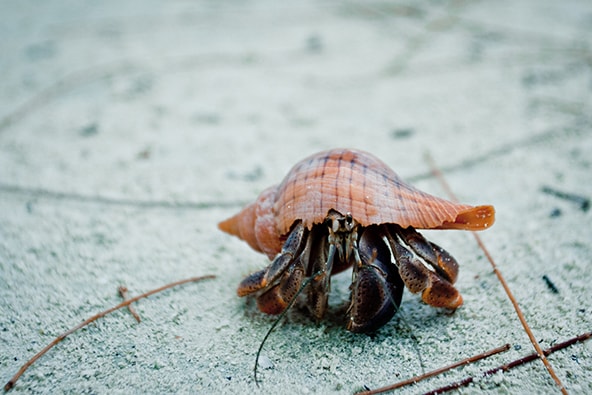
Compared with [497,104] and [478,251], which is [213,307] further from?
[497,104]

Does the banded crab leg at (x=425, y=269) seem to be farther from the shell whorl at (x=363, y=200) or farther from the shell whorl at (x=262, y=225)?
the shell whorl at (x=262, y=225)

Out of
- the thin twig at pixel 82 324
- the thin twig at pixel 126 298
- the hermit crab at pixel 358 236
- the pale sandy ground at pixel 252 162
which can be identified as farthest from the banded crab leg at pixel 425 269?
the thin twig at pixel 126 298

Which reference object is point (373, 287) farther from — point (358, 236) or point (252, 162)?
point (252, 162)

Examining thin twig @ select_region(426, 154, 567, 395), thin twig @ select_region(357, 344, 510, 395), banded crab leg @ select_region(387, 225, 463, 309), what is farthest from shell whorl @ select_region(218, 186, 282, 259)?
thin twig @ select_region(426, 154, 567, 395)

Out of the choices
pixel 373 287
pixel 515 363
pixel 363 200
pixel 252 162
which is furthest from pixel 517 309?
pixel 252 162

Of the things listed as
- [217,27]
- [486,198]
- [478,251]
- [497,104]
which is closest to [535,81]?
[497,104]
